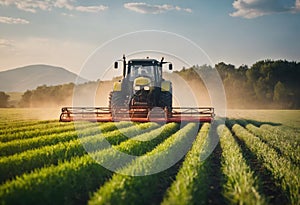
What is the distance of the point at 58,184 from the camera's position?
17.7 ft

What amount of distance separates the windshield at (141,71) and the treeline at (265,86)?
3491 cm

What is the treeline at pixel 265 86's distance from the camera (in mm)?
46938

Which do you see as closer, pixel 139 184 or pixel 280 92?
pixel 139 184

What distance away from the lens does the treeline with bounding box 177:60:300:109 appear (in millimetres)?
46938

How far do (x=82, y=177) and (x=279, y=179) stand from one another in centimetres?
375

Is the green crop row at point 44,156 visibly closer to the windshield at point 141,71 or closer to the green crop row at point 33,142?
the green crop row at point 33,142

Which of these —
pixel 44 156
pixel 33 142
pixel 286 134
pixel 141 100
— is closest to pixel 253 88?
pixel 286 134

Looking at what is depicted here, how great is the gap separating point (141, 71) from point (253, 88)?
37948mm

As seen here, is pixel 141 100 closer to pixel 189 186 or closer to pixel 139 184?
pixel 139 184

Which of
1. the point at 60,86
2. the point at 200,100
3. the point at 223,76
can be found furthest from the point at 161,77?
the point at 60,86

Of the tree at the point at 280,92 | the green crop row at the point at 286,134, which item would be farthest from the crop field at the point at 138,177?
the tree at the point at 280,92

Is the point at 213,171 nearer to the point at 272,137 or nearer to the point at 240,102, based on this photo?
the point at 272,137

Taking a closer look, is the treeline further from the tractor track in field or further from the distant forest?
the tractor track in field

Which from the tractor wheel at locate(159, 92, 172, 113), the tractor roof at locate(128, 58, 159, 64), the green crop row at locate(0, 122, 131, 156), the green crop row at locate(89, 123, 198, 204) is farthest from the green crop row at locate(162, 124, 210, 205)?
the tractor roof at locate(128, 58, 159, 64)
